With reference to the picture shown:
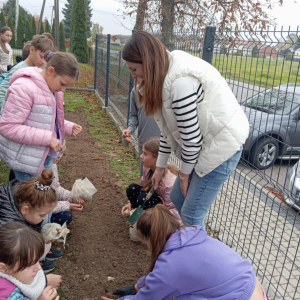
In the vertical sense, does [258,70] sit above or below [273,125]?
above

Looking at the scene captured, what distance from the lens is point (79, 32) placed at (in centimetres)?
2381

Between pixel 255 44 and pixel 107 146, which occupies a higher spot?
pixel 255 44

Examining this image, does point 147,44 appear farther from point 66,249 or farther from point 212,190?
point 66,249

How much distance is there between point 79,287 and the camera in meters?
2.49

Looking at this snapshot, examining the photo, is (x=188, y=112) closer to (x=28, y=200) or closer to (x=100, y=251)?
(x=28, y=200)

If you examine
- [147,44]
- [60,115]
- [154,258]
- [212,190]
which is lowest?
[154,258]

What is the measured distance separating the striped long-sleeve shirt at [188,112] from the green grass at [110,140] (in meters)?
2.47

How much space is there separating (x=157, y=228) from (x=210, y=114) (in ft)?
2.29

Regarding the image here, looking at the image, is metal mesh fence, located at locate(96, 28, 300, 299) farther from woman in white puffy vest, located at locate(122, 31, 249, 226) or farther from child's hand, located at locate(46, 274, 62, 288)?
child's hand, located at locate(46, 274, 62, 288)

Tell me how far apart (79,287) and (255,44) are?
7.34ft

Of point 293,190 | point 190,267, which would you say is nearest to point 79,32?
point 293,190

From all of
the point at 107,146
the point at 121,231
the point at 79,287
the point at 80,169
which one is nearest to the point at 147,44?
the point at 79,287

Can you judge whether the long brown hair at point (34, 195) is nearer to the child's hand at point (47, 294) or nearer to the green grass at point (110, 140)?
the child's hand at point (47, 294)

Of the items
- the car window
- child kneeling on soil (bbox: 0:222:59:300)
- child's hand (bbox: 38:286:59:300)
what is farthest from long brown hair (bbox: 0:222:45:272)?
the car window
